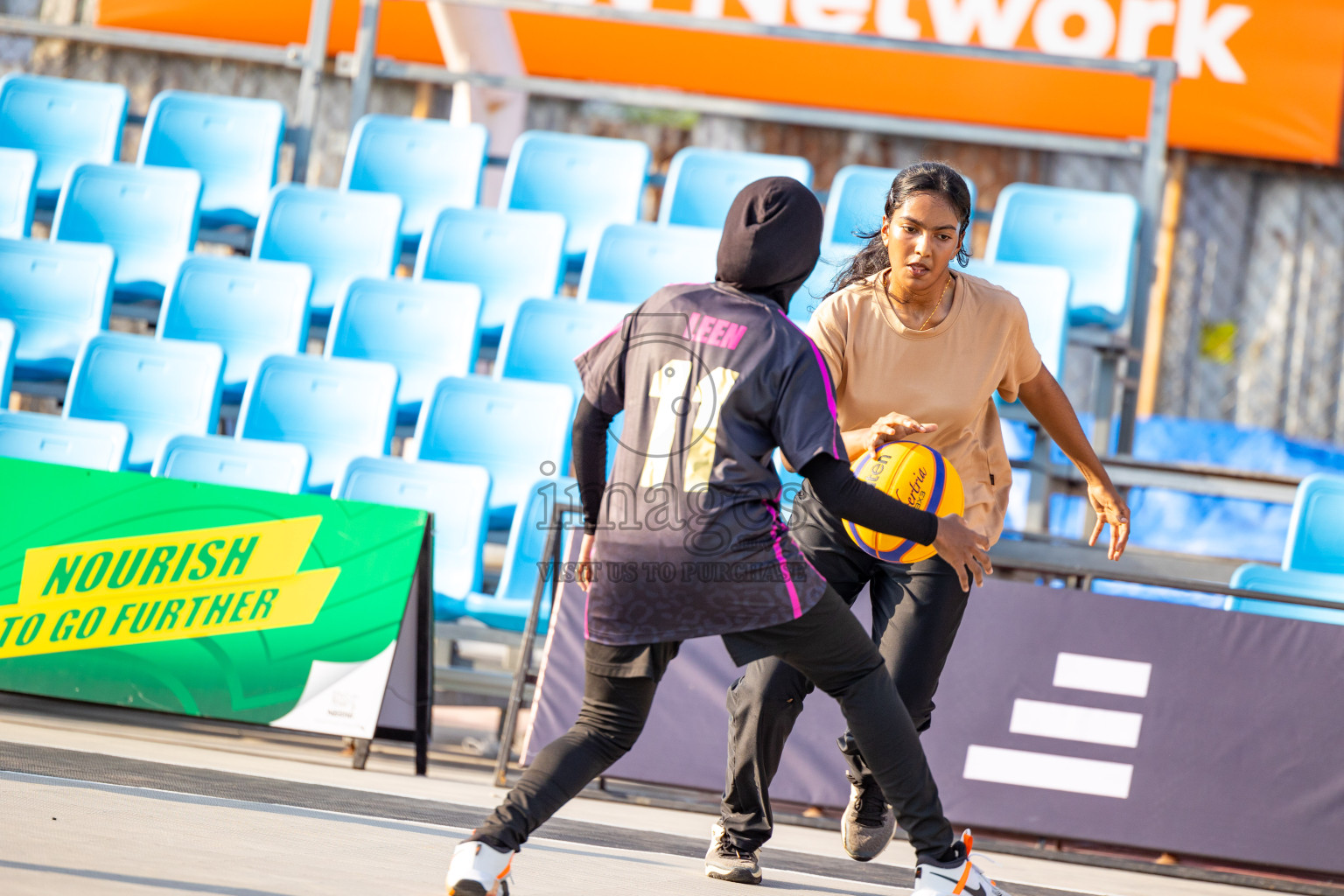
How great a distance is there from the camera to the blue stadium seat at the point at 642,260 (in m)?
7.18

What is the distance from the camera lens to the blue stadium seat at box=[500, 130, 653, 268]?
8.17 m

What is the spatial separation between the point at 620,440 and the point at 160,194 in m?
6.25

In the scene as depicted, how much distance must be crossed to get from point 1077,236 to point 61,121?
6757 millimetres

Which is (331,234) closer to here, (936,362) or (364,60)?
(364,60)

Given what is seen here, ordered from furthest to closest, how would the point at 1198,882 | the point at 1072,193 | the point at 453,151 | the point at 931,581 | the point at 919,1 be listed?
the point at 919,1, the point at 453,151, the point at 1072,193, the point at 1198,882, the point at 931,581

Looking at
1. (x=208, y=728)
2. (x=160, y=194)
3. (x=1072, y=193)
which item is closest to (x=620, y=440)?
(x=208, y=728)

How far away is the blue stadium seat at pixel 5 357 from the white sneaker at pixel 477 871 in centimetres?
539

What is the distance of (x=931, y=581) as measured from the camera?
3.25 m

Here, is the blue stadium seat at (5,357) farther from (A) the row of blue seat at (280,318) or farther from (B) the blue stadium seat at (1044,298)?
(B) the blue stadium seat at (1044,298)

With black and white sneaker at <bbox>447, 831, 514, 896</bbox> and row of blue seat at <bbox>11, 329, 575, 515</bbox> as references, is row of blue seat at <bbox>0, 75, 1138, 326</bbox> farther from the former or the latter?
black and white sneaker at <bbox>447, 831, 514, 896</bbox>

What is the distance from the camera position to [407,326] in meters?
7.06

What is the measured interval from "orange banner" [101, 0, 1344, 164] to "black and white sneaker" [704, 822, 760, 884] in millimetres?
7598

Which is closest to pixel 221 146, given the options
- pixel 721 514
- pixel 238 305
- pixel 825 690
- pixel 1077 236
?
pixel 238 305

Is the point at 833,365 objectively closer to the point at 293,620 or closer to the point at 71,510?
the point at 293,620
